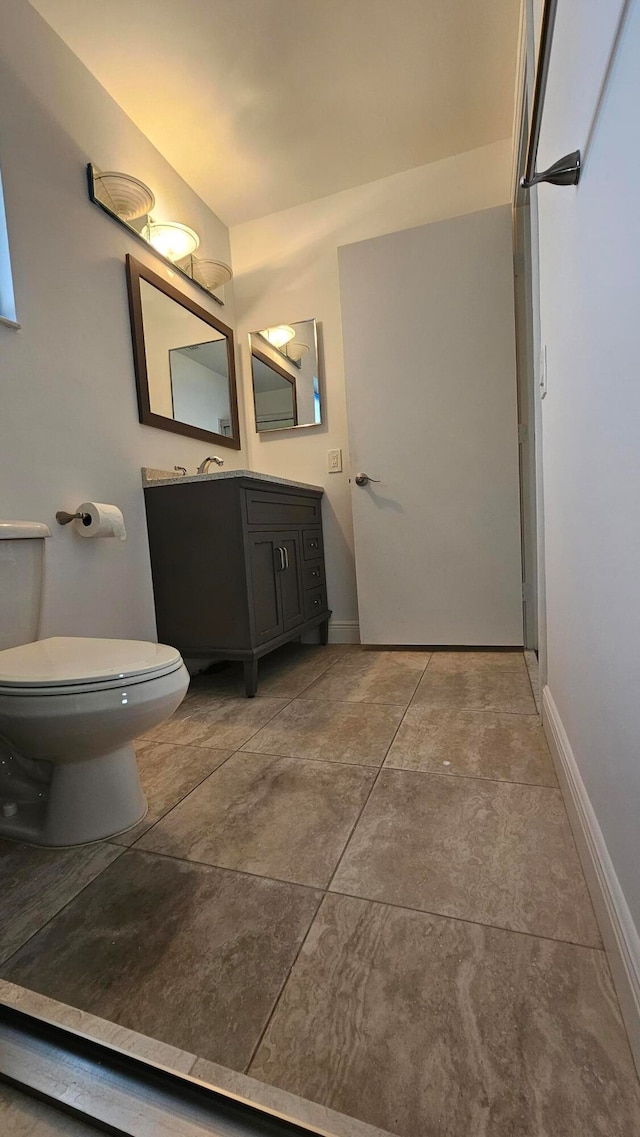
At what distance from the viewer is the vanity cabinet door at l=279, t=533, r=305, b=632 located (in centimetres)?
212

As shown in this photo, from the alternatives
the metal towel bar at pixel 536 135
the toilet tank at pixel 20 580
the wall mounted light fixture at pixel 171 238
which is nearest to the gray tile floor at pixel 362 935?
the toilet tank at pixel 20 580

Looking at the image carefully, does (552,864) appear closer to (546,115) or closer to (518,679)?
(518,679)

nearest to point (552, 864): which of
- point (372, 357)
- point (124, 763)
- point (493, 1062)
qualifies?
point (493, 1062)

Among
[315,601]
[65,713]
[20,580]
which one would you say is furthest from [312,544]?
[65,713]

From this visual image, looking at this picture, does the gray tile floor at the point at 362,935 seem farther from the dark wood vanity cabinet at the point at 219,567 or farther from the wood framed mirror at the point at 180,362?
the wood framed mirror at the point at 180,362

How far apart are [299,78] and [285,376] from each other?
1162 mm

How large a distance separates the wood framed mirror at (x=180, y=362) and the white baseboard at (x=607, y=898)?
1876mm

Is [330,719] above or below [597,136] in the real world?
below

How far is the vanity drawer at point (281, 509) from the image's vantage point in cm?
190

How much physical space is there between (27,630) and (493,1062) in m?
1.22

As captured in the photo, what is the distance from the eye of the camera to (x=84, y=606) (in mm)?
1632

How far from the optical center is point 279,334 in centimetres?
265

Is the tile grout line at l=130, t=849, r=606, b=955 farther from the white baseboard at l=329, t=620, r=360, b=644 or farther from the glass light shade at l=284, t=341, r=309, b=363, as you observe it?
the glass light shade at l=284, t=341, r=309, b=363

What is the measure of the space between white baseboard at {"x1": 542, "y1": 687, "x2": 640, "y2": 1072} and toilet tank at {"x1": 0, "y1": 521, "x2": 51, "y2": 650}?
4.21 ft
